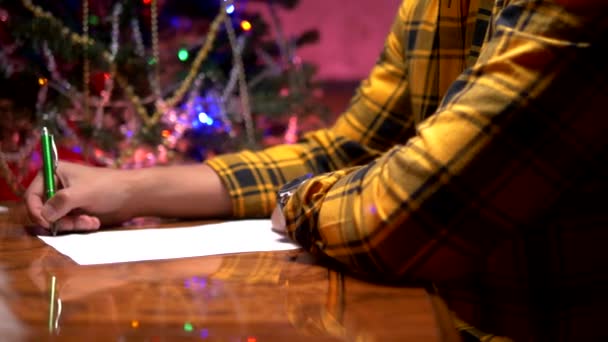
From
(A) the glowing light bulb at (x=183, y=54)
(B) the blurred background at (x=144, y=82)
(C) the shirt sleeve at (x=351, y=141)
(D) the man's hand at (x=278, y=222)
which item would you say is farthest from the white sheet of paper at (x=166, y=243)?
(A) the glowing light bulb at (x=183, y=54)

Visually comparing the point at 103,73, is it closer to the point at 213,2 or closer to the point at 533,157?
the point at 213,2

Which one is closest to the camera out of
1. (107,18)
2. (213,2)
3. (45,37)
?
(45,37)

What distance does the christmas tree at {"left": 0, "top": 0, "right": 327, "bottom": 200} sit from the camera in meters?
1.93

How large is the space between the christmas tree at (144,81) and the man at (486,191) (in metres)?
1.04

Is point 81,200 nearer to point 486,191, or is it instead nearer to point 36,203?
point 36,203

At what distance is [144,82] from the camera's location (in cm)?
208

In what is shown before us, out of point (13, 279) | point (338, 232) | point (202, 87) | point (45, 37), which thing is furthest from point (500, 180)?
point (202, 87)

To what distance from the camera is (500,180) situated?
610 mm

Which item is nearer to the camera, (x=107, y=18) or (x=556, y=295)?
(x=556, y=295)

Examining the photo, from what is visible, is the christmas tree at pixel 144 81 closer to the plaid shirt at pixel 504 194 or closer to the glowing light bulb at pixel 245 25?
the glowing light bulb at pixel 245 25

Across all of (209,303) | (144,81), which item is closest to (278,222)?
(209,303)

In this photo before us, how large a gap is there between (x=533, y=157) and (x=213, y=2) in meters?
1.71

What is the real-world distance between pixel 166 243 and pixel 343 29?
7.63 feet

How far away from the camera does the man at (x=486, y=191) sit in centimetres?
61
